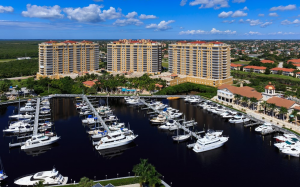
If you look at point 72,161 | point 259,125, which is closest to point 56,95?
point 72,161

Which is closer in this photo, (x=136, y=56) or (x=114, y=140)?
(x=114, y=140)

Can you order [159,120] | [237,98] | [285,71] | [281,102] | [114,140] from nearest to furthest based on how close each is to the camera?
1. [114,140]
2. [159,120]
3. [281,102]
4. [237,98]
5. [285,71]

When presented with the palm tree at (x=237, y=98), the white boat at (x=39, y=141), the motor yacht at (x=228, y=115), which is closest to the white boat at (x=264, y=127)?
the motor yacht at (x=228, y=115)

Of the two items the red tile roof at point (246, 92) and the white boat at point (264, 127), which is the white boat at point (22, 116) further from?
the red tile roof at point (246, 92)

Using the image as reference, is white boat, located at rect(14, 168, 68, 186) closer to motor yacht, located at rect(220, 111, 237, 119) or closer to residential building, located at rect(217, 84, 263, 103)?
motor yacht, located at rect(220, 111, 237, 119)

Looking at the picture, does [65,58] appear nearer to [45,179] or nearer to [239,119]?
[239,119]

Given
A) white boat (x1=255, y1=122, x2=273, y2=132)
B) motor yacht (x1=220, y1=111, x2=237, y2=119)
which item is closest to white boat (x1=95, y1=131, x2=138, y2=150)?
motor yacht (x1=220, y1=111, x2=237, y2=119)

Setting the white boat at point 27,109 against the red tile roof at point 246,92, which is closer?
the white boat at point 27,109

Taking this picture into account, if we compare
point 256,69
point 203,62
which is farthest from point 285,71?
point 203,62

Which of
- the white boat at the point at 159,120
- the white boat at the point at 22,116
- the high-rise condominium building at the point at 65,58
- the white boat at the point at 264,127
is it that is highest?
the high-rise condominium building at the point at 65,58
